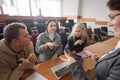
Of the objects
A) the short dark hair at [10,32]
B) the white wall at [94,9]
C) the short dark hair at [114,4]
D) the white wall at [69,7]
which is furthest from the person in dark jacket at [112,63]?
the white wall at [69,7]

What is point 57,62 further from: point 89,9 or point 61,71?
point 89,9

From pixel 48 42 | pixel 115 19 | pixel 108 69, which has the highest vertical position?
pixel 115 19

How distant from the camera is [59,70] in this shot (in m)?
1.35

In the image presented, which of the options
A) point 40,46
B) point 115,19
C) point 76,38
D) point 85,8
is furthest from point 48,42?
point 85,8

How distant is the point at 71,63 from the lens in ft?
3.01

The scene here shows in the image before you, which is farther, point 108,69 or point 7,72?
point 7,72

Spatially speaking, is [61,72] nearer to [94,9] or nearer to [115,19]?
[115,19]

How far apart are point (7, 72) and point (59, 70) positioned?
550mm

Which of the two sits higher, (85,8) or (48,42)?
(85,8)

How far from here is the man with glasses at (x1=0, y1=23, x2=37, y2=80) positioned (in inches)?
47.8

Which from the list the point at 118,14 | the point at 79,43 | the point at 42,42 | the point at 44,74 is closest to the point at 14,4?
the point at 42,42

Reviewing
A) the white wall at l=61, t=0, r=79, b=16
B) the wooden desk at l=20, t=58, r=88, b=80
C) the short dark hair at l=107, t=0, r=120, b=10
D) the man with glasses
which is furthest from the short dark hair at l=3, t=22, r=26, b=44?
the white wall at l=61, t=0, r=79, b=16

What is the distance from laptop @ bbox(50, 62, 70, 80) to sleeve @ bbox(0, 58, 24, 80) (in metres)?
0.35

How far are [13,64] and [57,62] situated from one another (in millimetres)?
547
